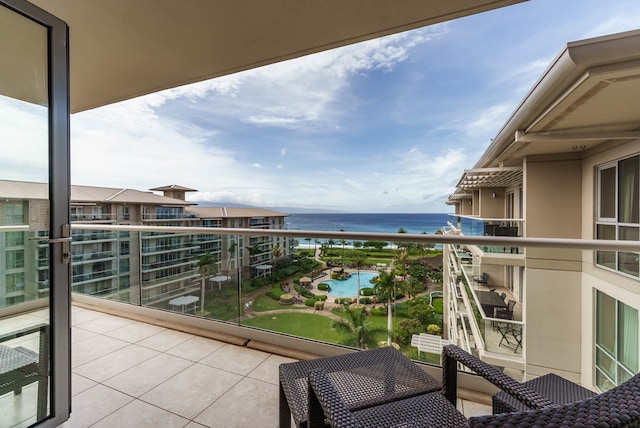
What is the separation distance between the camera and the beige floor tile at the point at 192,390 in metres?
1.90

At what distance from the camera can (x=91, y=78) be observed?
9.43 feet

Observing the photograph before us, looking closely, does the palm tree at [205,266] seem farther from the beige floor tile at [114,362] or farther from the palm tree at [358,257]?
the palm tree at [358,257]

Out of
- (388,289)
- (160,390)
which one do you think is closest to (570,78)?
(388,289)

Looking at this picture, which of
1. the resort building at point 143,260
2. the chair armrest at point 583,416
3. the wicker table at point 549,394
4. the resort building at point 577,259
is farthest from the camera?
the resort building at point 577,259

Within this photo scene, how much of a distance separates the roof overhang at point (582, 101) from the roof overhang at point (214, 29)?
1448mm

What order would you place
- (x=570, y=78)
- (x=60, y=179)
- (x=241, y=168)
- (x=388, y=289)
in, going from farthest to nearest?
(x=241, y=168) < (x=570, y=78) < (x=388, y=289) < (x=60, y=179)

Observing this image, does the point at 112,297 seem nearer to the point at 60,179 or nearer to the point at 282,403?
the point at 60,179

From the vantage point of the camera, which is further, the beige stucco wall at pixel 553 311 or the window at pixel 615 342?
the beige stucco wall at pixel 553 311

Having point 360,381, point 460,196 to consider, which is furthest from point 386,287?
point 460,196

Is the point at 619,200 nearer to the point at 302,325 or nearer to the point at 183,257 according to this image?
the point at 302,325

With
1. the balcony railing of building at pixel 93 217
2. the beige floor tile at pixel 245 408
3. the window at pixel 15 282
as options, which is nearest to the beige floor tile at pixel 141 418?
the beige floor tile at pixel 245 408

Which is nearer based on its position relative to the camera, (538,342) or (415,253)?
(538,342)

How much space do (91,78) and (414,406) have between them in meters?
3.89

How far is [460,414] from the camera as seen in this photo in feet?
3.67
